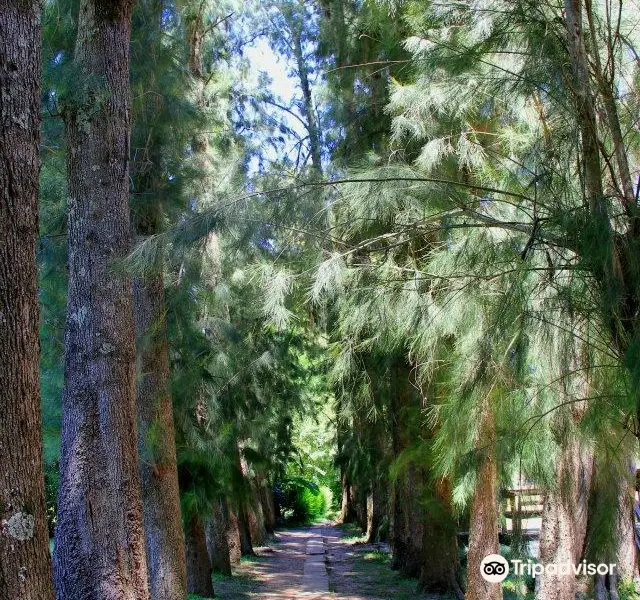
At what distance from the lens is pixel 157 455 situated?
26.2 feet

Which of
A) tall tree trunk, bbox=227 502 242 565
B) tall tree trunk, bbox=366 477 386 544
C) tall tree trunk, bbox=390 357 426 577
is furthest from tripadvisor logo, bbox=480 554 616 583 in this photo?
tall tree trunk, bbox=366 477 386 544

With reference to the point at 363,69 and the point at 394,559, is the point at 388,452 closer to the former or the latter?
the point at 394,559

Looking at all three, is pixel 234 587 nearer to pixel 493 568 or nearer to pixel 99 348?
pixel 493 568

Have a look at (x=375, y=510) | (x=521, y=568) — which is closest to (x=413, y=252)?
(x=521, y=568)

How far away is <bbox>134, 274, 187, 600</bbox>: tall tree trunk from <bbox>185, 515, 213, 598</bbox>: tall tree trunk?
352 centimetres

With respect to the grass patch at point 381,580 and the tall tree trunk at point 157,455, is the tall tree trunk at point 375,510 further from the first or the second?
the tall tree trunk at point 157,455

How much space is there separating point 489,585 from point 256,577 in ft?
28.5

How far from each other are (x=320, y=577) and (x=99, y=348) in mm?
10564

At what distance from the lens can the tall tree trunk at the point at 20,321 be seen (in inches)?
120

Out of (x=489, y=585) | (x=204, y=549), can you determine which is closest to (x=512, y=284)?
(x=489, y=585)

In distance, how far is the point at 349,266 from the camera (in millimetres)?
6340

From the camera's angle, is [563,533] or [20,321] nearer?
[20,321]

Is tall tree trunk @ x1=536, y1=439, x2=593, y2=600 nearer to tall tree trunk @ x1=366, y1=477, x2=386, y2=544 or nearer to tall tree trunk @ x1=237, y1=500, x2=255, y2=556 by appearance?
tall tree trunk @ x1=366, y1=477, x2=386, y2=544

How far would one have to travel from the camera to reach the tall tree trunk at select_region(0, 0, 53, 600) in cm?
305
